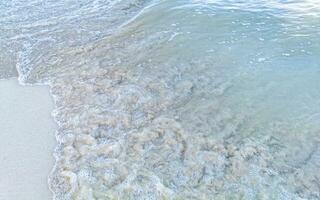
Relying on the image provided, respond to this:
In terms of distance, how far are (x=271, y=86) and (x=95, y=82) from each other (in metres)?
2.80

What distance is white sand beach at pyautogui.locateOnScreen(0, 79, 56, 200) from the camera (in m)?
4.79

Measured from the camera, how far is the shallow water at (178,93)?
16.0 feet

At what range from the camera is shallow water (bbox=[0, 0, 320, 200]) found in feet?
16.0

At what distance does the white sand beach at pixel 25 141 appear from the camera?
4.79 meters

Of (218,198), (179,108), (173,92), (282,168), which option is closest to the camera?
(218,198)

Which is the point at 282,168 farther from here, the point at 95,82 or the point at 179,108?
the point at 95,82

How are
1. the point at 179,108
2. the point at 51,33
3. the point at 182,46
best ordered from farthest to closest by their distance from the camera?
the point at 51,33
the point at 182,46
the point at 179,108

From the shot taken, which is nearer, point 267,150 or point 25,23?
point 267,150

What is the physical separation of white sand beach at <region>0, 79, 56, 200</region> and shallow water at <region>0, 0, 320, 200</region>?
162 mm

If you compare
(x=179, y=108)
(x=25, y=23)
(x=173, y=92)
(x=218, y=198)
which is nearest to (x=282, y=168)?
(x=218, y=198)

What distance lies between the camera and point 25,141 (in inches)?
219

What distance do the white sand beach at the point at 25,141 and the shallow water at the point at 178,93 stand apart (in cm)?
16

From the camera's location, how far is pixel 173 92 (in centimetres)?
655

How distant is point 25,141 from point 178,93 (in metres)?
2.34
